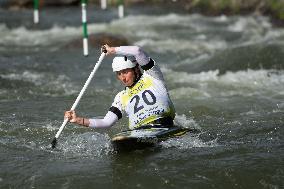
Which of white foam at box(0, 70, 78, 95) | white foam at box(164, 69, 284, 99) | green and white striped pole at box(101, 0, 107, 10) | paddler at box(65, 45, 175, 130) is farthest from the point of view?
green and white striped pole at box(101, 0, 107, 10)

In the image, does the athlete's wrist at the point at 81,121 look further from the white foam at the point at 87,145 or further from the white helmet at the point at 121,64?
the white helmet at the point at 121,64

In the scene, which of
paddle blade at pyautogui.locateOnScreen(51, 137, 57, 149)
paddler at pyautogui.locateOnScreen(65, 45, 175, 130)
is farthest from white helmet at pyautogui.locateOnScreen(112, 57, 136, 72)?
paddle blade at pyautogui.locateOnScreen(51, 137, 57, 149)

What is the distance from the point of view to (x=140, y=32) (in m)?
20.8

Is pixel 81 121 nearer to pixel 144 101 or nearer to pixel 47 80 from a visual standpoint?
pixel 144 101

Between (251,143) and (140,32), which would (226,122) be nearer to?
(251,143)

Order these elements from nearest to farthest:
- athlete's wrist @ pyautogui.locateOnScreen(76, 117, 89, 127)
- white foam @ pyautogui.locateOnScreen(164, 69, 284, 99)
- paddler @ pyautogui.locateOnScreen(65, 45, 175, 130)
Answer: athlete's wrist @ pyautogui.locateOnScreen(76, 117, 89, 127) < paddler @ pyautogui.locateOnScreen(65, 45, 175, 130) < white foam @ pyautogui.locateOnScreen(164, 69, 284, 99)

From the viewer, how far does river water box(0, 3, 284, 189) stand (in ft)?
23.6

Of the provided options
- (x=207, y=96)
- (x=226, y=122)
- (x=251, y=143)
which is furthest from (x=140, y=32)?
(x=251, y=143)

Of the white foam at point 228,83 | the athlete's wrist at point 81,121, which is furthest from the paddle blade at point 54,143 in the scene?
the white foam at point 228,83

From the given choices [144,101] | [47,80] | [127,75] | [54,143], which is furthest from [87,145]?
[47,80]

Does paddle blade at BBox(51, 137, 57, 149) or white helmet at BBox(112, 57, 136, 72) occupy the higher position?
white helmet at BBox(112, 57, 136, 72)

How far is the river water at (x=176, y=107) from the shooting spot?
7184mm

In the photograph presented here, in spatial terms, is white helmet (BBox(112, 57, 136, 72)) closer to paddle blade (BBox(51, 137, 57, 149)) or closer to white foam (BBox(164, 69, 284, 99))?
paddle blade (BBox(51, 137, 57, 149))

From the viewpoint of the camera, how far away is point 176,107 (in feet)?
35.4
